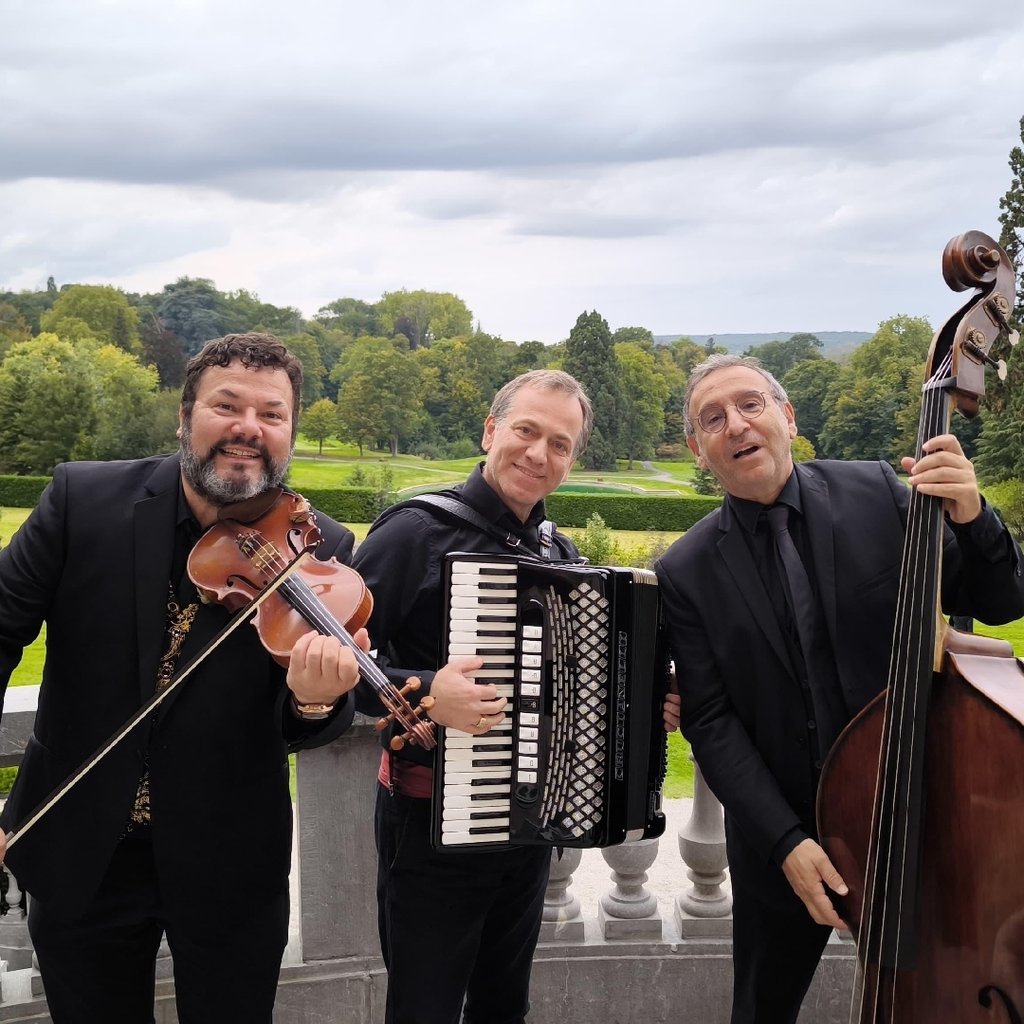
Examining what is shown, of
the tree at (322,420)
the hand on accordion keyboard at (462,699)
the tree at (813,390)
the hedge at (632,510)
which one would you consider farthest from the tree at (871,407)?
the hand on accordion keyboard at (462,699)

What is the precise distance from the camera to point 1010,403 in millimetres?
31672

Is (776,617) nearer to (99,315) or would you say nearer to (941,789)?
(941,789)

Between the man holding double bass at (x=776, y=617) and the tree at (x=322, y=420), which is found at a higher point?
the tree at (x=322, y=420)

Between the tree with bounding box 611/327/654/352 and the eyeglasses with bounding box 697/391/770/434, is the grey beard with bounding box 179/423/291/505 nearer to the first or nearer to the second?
the eyeglasses with bounding box 697/391/770/434

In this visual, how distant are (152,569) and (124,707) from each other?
37 centimetres

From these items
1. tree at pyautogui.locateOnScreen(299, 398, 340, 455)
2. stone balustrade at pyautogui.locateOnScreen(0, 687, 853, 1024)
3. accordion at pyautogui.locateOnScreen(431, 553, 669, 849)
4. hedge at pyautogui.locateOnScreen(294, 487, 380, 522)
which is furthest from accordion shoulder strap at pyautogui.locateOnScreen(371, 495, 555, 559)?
tree at pyautogui.locateOnScreen(299, 398, 340, 455)

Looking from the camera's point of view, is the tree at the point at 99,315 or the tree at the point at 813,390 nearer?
the tree at the point at 813,390

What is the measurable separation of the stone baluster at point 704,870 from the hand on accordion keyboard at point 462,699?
155 centimetres

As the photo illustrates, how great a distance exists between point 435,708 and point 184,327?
9825cm

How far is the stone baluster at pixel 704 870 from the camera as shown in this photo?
4.22m

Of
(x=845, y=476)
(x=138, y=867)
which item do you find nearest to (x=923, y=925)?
(x=845, y=476)

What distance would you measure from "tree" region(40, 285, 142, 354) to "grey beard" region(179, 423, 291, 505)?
8476cm

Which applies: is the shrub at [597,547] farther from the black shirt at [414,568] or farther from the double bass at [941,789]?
the double bass at [941,789]

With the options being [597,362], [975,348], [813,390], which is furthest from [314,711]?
[597,362]
